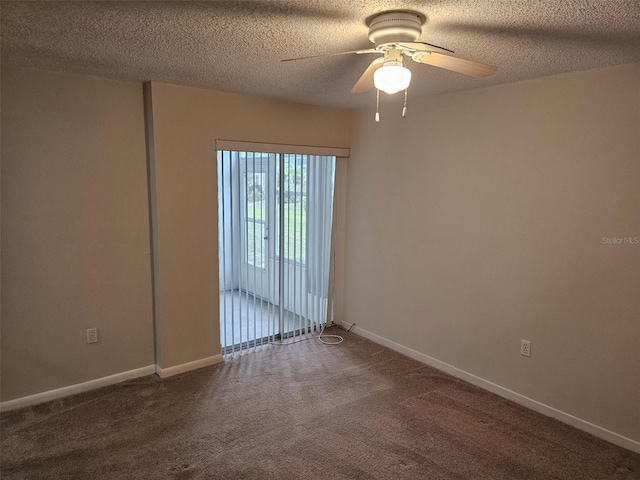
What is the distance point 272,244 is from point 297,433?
72.7 inches

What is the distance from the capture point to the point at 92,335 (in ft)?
10.8

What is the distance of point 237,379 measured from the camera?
138 inches

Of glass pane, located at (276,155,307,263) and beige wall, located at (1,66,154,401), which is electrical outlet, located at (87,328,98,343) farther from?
glass pane, located at (276,155,307,263)

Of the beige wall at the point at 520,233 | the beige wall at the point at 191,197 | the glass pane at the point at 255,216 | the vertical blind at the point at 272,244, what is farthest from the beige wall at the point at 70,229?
the beige wall at the point at 520,233

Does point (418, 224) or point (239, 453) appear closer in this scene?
point (239, 453)

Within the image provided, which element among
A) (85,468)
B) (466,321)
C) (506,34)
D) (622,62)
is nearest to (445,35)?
(506,34)

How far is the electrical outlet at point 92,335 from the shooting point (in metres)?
3.27

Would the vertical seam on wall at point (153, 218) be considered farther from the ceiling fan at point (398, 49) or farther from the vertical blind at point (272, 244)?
the ceiling fan at point (398, 49)

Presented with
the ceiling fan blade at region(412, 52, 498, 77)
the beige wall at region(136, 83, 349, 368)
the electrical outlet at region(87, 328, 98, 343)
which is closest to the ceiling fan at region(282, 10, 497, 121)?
the ceiling fan blade at region(412, 52, 498, 77)

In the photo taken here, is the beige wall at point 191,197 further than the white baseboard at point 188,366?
No

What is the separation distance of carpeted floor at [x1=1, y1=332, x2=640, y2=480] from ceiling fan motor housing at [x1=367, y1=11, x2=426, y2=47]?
2.23 metres

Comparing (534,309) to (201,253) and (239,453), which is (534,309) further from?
(201,253)

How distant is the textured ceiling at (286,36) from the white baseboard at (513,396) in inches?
88.4

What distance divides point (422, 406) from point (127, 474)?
1939 mm
